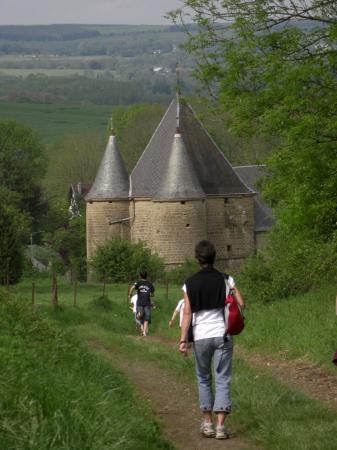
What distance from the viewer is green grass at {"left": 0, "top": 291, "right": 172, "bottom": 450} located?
295 inches

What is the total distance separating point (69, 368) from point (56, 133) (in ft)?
464

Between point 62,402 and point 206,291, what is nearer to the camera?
point 62,402

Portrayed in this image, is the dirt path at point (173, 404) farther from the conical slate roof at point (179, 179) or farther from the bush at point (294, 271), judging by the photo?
the conical slate roof at point (179, 179)

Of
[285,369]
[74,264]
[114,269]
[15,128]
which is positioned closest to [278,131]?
[285,369]

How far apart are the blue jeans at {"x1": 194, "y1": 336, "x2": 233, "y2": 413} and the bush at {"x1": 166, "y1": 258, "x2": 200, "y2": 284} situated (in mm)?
39066

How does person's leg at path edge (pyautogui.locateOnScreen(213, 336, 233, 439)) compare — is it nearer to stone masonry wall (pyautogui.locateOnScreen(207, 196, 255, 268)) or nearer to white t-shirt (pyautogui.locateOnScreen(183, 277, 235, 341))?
white t-shirt (pyautogui.locateOnScreen(183, 277, 235, 341))

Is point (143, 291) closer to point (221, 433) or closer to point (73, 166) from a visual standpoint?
point (221, 433)

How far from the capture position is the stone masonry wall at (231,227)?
190ft

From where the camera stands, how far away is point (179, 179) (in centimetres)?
5562

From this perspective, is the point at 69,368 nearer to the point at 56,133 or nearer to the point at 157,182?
the point at 157,182

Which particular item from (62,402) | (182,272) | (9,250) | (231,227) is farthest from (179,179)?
(62,402)

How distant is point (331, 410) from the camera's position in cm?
1055

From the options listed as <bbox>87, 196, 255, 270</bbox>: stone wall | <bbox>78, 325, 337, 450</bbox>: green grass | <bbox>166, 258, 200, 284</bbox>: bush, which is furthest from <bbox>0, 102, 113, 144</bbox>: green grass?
<bbox>78, 325, 337, 450</bbox>: green grass

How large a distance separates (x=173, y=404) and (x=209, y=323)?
173 centimetres
